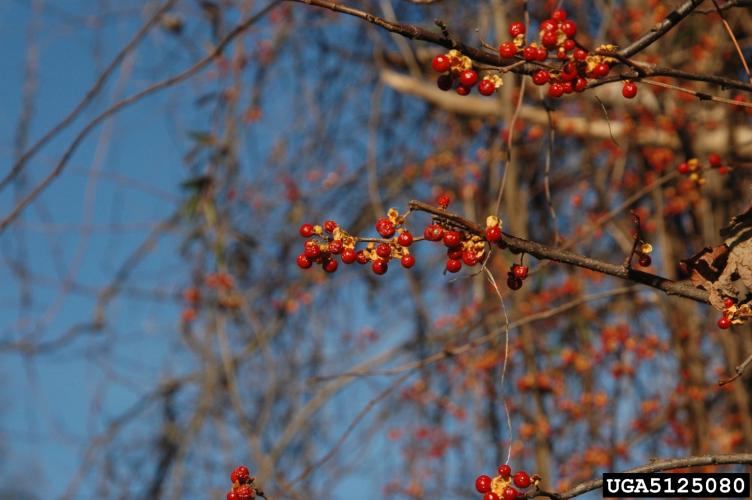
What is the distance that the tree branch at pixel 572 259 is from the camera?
113 centimetres

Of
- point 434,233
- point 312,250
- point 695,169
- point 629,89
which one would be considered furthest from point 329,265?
point 695,169

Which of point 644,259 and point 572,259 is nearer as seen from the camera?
point 572,259

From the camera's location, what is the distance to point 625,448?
12.2ft

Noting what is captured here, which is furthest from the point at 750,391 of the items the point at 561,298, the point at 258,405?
the point at 258,405

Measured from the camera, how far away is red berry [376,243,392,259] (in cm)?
119

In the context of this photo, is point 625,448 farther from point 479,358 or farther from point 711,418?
point 479,358

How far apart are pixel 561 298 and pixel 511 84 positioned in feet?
4.96

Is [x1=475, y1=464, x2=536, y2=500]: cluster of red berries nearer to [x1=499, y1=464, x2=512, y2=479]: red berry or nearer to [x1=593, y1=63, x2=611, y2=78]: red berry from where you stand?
[x1=499, y1=464, x2=512, y2=479]: red berry

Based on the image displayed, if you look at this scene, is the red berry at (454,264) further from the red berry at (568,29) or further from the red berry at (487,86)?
the red berry at (568,29)

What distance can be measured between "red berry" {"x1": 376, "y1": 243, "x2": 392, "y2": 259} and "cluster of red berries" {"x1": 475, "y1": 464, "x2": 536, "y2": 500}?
0.33 meters

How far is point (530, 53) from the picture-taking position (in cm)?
118

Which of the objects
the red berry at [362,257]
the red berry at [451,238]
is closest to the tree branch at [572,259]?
the red berry at [451,238]

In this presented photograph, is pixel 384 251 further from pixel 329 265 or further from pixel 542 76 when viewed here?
pixel 542 76

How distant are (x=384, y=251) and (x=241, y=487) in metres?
0.41
